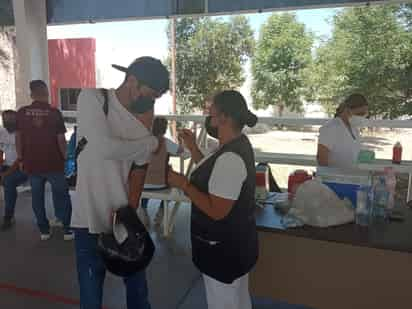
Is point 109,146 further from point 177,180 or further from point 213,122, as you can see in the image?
point 213,122

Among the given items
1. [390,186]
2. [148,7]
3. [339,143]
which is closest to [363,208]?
[390,186]

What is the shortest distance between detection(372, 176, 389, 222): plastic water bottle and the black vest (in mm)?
642

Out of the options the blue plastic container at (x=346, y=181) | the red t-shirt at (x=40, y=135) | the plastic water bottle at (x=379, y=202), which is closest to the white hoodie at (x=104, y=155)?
the blue plastic container at (x=346, y=181)

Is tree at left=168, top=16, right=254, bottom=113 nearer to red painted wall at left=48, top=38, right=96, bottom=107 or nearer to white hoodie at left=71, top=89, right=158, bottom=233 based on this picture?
red painted wall at left=48, top=38, right=96, bottom=107

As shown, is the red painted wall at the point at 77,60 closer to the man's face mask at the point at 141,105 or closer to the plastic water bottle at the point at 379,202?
the man's face mask at the point at 141,105

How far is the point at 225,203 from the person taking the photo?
4.46ft

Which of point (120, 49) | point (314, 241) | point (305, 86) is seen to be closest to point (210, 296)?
point (314, 241)

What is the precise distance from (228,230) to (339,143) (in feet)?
4.52

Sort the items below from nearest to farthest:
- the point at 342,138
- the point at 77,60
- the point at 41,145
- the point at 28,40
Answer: the point at 342,138
the point at 41,145
the point at 28,40
the point at 77,60

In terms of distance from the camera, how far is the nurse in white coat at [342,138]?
8.17ft

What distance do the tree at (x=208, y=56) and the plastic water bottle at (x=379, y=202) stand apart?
6.89 meters

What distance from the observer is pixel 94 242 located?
1476 millimetres

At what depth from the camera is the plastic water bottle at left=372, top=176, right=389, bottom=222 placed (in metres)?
1.73

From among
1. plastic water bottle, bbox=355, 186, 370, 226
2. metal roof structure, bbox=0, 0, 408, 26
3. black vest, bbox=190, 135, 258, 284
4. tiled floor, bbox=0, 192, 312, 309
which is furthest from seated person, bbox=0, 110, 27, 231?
plastic water bottle, bbox=355, 186, 370, 226
